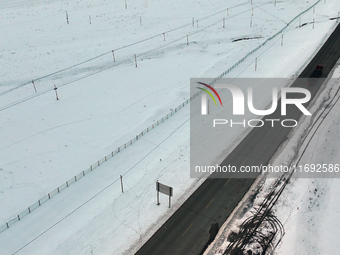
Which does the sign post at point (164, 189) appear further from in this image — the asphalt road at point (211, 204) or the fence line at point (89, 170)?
the fence line at point (89, 170)

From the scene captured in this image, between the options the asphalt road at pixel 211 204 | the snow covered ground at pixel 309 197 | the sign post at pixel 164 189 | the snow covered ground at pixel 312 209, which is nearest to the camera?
the snow covered ground at pixel 312 209

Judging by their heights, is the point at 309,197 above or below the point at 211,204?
above

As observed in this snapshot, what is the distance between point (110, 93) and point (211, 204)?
34.9 metres

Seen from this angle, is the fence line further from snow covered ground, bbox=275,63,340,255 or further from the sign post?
snow covered ground, bbox=275,63,340,255

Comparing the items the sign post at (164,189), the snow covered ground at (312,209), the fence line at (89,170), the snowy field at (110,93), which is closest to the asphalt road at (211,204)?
the snowy field at (110,93)

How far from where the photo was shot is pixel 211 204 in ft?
116

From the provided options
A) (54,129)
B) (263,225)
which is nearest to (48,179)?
(54,129)

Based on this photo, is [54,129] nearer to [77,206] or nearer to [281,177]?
[77,206]

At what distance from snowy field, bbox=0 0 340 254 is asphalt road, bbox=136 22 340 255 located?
1384 mm

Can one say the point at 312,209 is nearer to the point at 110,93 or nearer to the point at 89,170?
the point at 89,170

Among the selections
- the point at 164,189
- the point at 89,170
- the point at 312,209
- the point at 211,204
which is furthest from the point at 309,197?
the point at 89,170

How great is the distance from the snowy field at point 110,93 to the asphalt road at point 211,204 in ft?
4.54

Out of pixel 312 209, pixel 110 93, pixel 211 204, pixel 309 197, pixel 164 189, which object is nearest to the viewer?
pixel 312 209

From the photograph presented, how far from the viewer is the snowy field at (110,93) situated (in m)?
35.1
